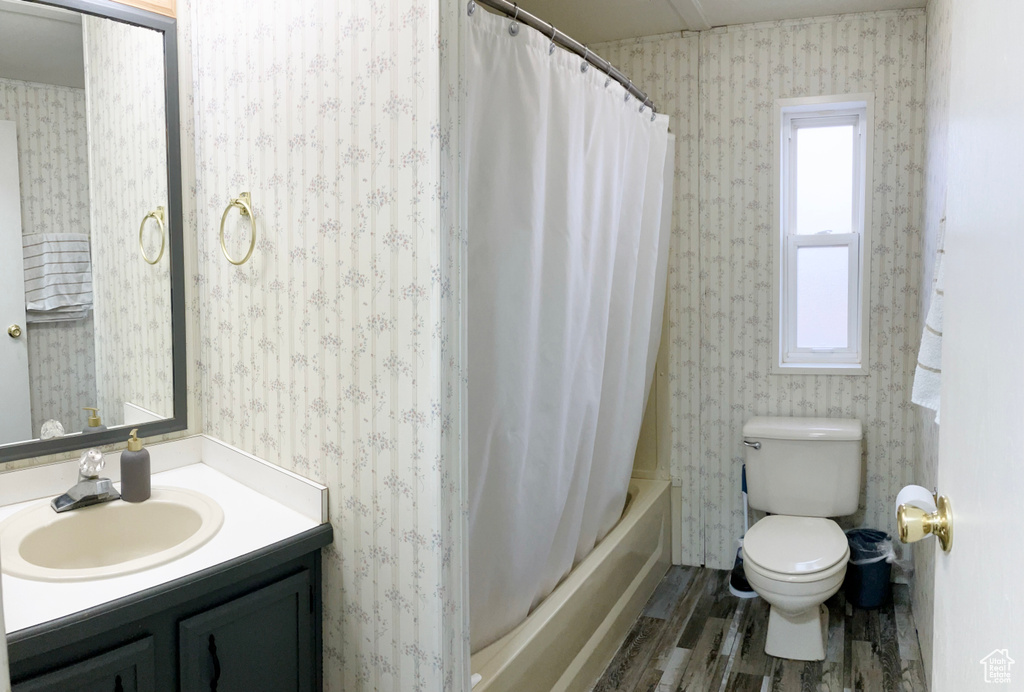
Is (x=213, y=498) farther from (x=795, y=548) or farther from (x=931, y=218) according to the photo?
(x=931, y=218)

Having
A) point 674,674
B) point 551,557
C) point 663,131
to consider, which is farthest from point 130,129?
point 674,674

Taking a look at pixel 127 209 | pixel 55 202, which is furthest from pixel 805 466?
pixel 55 202

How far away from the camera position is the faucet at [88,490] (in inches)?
62.5

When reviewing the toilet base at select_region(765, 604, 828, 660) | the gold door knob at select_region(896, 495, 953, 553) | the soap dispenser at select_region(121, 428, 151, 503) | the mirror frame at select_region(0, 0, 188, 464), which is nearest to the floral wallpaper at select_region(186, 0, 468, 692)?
the mirror frame at select_region(0, 0, 188, 464)

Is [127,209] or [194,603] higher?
[127,209]

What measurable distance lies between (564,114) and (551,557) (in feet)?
4.34

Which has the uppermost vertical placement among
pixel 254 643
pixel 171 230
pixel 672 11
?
pixel 672 11

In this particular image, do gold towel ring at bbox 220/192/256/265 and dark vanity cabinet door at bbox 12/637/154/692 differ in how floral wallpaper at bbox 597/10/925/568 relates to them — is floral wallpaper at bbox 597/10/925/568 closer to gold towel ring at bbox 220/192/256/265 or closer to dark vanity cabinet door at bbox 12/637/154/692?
gold towel ring at bbox 220/192/256/265

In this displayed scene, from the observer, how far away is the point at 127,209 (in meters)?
1.84

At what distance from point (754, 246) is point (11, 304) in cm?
271

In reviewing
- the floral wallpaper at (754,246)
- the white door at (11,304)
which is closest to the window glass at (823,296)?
the floral wallpaper at (754,246)

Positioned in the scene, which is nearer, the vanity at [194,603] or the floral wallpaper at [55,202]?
the vanity at [194,603]

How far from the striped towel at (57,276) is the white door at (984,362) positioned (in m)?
1.84

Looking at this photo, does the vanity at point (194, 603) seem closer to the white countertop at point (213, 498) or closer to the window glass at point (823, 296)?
the white countertop at point (213, 498)
